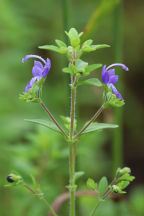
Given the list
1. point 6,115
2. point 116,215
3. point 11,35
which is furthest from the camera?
point 11,35

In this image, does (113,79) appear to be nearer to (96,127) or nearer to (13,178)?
(96,127)

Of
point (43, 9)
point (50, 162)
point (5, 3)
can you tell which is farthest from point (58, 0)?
point (50, 162)

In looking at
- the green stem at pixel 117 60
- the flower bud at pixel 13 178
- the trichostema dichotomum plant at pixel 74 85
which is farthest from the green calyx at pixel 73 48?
the green stem at pixel 117 60

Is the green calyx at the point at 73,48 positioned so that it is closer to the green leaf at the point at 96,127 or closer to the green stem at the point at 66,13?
the green leaf at the point at 96,127

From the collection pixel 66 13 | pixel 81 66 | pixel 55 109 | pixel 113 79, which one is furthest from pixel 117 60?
pixel 55 109

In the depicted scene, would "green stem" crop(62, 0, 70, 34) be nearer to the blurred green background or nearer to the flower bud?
the blurred green background

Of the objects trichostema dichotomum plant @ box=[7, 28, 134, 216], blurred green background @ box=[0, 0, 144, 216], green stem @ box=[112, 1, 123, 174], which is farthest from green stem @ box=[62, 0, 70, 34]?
trichostema dichotomum plant @ box=[7, 28, 134, 216]

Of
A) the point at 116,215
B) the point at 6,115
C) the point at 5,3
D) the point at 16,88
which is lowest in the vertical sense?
the point at 116,215

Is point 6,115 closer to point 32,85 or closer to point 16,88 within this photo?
point 16,88
